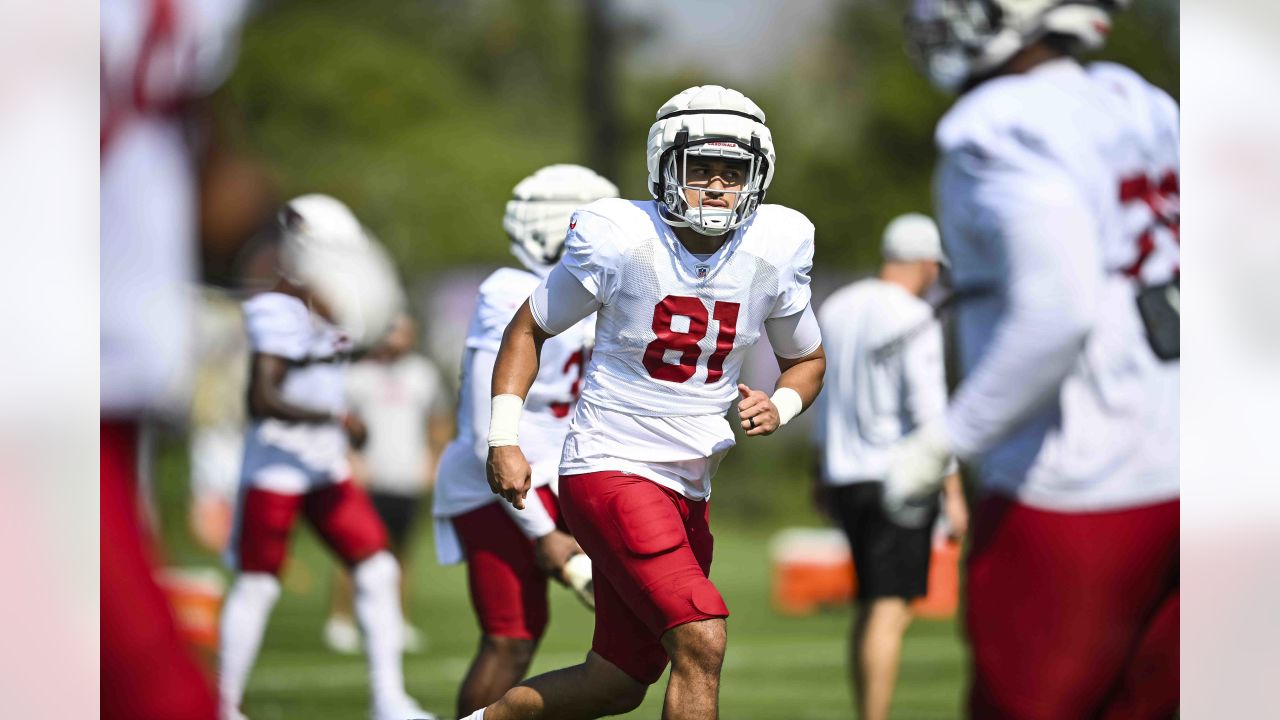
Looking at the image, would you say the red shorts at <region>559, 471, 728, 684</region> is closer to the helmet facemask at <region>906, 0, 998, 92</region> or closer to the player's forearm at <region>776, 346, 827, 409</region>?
the player's forearm at <region>776, 346, 827, 409</region>

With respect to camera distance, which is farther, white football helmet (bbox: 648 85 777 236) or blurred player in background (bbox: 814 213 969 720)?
blurred player in background (bbox: 814 213 969 720)

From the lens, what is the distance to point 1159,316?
4.11m

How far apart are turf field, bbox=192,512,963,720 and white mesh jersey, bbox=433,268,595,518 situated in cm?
130

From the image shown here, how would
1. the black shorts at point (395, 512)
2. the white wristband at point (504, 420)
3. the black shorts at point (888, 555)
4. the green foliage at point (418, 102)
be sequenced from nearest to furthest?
1. the white wristband at point (504, 420)
2. the black shorts at point (888, 555)
3. the black shorts at point (395, 512)
4. the green foliage at point (418, 102)

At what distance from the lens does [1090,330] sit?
4.03 m

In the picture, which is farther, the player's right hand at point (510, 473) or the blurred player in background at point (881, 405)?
the blurred player in background at point (881, 405)

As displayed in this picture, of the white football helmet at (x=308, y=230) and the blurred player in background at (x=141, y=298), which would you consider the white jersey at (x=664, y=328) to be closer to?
the blurred player in background at (x=141, y=298)

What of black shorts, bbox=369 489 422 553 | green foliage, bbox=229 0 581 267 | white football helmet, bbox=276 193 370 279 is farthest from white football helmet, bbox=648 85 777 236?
green foliage, bbox=229 0 581 267

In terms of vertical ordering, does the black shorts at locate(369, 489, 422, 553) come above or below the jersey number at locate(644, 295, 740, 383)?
below

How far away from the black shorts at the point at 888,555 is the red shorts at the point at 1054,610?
117 centimetres

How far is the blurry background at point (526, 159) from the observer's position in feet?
24.2

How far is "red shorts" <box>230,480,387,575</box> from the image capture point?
5.48 metres

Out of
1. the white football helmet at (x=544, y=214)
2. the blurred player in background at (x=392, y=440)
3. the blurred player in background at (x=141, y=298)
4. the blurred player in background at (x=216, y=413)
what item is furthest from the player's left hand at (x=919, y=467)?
the blurred player in background at (x=216, y=413)
